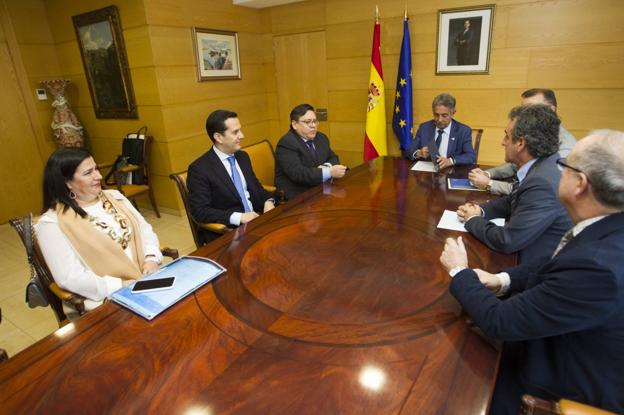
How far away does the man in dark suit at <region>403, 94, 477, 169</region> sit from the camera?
2.95m

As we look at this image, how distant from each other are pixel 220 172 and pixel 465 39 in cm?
304

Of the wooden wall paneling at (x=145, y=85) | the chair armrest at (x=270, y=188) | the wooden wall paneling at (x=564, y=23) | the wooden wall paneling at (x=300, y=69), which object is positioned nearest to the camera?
the chair armrest at (x=270, y=188)

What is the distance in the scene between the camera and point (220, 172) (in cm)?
232

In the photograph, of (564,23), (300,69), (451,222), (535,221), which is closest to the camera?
(535,221)

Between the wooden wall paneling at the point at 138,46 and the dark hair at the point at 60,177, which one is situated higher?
the wooden wall paneling at the point at 138,46

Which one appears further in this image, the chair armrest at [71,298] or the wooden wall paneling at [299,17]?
the wooden wall paneling at [299,17]

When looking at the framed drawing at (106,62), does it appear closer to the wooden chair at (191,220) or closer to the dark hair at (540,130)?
the wooden chair at (191,220)

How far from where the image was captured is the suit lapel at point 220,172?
2311 millimetres

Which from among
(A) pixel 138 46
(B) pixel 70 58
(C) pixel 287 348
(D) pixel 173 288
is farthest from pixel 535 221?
(B) pixel 70 58

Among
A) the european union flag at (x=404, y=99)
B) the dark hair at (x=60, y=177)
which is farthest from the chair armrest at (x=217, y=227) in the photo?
the european union flag at (x=404, y=99)

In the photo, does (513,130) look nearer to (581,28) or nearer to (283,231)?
(283,231)

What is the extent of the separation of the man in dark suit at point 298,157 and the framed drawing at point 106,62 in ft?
7.51

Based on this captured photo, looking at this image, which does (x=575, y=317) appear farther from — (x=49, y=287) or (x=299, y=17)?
(x=299, y=17)

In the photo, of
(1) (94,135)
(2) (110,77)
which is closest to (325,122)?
(2) (110,77)
